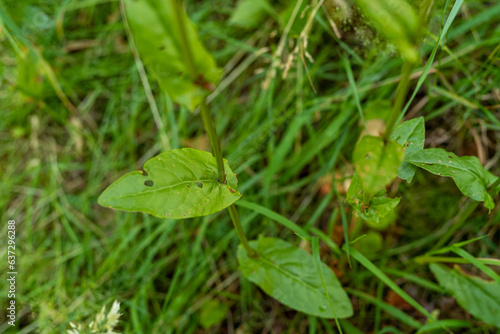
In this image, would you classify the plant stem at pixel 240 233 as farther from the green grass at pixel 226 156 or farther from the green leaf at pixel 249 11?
the green leaf at pixel 249 11

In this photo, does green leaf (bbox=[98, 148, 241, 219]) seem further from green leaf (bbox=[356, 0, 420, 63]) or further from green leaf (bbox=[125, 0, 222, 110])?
green leaf (bbox=[356, 0, 420, 63])

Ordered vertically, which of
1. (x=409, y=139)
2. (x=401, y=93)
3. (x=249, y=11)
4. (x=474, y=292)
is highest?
(x=249, y=11)

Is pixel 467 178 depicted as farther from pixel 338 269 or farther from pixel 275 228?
pixel 275 228

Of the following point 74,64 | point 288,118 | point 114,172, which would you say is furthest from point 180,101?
point 74,64

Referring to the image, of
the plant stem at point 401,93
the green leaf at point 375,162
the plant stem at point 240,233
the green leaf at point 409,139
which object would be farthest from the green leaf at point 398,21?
the plant stem at point 240,233

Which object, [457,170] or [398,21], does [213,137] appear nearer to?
[398,21]

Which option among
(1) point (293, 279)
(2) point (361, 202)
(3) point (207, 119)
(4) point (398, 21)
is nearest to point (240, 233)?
(1) point (293, 279)
